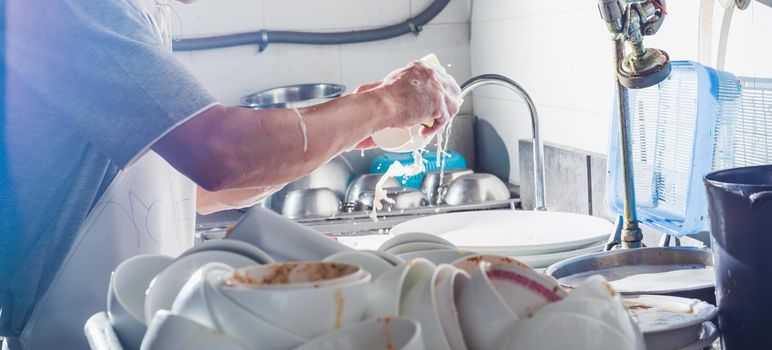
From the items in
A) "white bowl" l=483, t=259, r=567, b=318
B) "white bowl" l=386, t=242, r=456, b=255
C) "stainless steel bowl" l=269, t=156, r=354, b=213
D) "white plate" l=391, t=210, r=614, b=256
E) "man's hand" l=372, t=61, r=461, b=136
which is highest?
"man's hand" l=372, t=61, r=461, b=136

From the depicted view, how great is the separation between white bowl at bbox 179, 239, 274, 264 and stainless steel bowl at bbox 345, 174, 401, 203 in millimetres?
2928

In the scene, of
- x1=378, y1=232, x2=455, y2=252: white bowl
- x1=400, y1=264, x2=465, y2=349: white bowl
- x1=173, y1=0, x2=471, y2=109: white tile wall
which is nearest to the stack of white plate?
x1=378, y1=232, x2=455, y2=252: white bowl

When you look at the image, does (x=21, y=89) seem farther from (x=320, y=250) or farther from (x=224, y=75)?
(x=224, y=75)

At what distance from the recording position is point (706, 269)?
5.00ft

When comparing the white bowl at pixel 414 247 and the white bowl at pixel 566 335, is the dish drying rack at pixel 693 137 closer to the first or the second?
the white bowl at pixel 414 247

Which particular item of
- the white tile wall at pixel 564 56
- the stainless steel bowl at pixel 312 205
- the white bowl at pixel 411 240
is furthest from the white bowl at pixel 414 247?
the stainless steel bowl at pixel 312 205

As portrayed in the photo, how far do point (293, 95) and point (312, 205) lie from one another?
1.25 m

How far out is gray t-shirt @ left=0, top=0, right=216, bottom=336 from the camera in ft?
4.92

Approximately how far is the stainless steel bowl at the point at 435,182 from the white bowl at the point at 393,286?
2.93 metres

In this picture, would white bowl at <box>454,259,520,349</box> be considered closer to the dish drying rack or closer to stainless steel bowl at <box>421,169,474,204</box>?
the dish drying rack

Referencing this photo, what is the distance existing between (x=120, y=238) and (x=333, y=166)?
2.59 m

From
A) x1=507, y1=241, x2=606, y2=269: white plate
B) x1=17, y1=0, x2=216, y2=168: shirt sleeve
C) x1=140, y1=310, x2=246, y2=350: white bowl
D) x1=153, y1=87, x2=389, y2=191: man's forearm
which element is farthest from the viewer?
x1=507, y1=241, x2=606, y2=269: white plate

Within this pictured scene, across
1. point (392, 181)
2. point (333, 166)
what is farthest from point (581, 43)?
point (333, 166)

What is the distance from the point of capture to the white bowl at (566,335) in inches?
25.5
